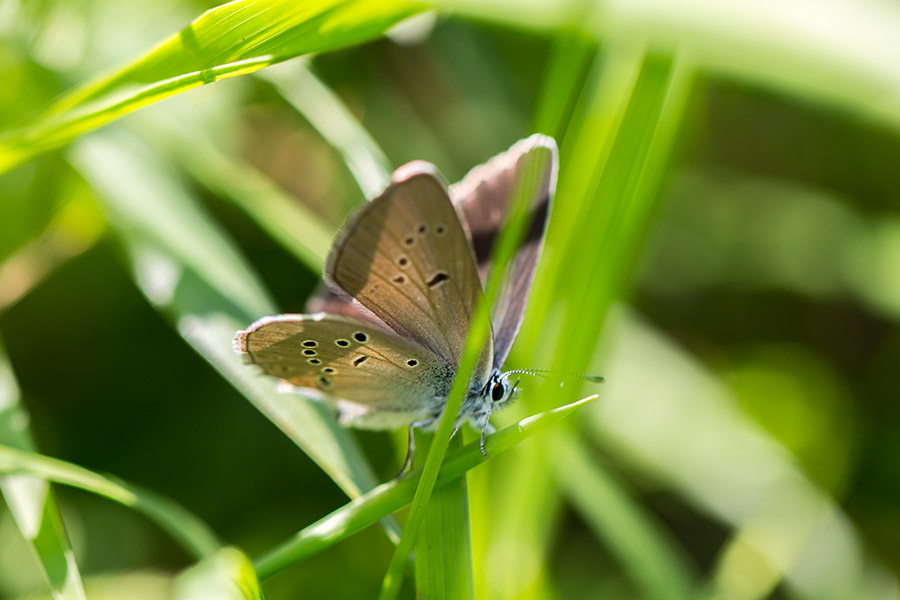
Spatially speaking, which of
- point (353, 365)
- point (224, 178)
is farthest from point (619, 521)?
point (224, 178)

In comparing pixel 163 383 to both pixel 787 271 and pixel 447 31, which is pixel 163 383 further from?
pixel 787 271

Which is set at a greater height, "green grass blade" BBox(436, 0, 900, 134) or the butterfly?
"green grass blade" BBox(436, 0, 900, 134)

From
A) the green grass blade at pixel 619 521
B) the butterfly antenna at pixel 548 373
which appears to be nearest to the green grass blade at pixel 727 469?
the green grass blade at pixel 619 521

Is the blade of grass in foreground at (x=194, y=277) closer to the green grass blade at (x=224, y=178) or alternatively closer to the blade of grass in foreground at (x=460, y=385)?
the green grass blade at (x=224, y=178)

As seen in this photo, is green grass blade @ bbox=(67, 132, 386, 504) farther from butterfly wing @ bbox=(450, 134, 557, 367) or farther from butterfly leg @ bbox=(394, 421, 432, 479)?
butterfly wing @ bbox=(450, 134, 557, 367)

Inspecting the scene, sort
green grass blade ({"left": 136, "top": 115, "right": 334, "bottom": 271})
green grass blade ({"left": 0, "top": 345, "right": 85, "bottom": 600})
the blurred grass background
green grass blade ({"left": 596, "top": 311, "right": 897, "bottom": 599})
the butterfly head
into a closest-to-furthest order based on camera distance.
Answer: green grass blade ({"left": 0, "top": 345, "right": 85, "bottom": 600}) → the blurred grass background → the butterfly head → green grass blade ({"left": 136, "top": 115, "right": 334, "bottom": 271}) → green grass blade ({"left": 596, "top": 311, "right": 897, "bottom": 599})

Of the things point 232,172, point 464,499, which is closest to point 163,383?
point 232,172

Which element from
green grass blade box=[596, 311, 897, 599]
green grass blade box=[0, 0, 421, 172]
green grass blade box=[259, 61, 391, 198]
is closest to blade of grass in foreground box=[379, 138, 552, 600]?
green grass blade box=[0, 0, 421, 172]
